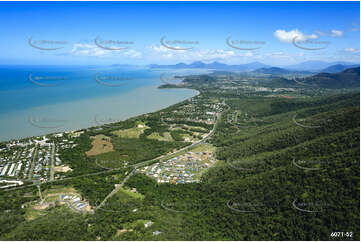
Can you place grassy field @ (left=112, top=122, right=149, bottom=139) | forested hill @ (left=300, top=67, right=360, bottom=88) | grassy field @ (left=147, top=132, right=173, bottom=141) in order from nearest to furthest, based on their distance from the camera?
1. grassy field @ (left=147, top=132, right=173, bottom=141)
2. grassy field @ (left=112, top=122, right=149, bottom=139)
3. forested hill @ (left=300, top=67, right=360, bottom=88)

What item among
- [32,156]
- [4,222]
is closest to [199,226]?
[4,222]

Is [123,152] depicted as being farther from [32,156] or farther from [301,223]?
[301,223]
